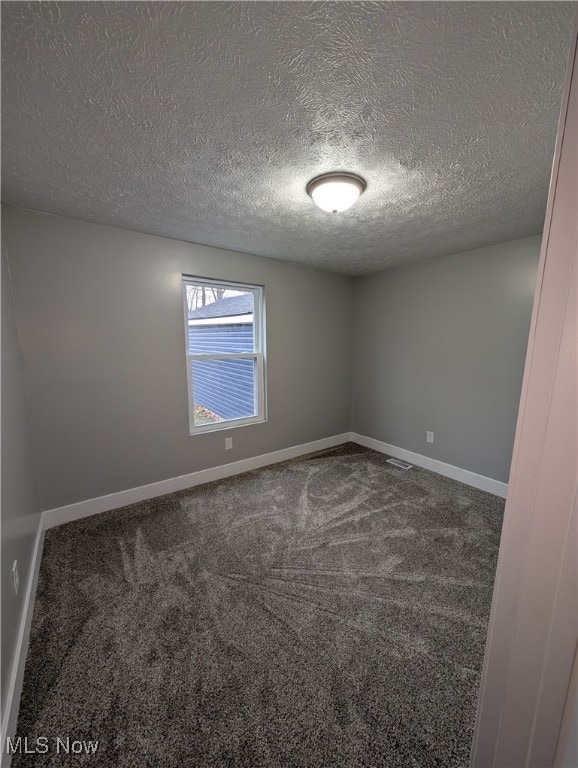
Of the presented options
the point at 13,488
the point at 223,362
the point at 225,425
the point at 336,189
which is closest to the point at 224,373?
the point at 223,362

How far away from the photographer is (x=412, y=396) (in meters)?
3.54

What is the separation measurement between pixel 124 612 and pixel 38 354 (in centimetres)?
183

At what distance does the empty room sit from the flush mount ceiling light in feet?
0.04

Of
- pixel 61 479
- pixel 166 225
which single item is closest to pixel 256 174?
pixel 166 225

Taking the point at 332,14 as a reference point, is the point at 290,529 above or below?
below

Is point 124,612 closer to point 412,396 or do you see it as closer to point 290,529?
point 290,529

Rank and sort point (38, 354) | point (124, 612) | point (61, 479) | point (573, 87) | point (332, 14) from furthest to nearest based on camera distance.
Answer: point (61, 479) → point (38, 354) → point (124, 612) → point (332, 14) → point (573, 87)

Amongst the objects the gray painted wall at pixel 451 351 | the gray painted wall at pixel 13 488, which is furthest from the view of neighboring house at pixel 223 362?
the gray painted wall at pixel 451 351

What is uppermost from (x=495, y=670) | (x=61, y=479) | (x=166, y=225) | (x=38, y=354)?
(x=166, y=225)

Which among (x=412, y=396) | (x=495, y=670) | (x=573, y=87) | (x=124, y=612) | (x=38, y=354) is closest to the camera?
(x=573, y=87)

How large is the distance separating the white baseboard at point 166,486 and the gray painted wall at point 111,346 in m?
0.06

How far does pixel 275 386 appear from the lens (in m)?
3.51

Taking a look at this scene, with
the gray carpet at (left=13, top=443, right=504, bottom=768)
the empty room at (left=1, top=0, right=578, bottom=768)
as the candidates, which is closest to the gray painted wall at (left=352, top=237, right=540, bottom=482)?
the empty room at (left=1, top=0, right=578, bottom=768)

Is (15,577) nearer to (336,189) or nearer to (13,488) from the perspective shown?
(13,488)
